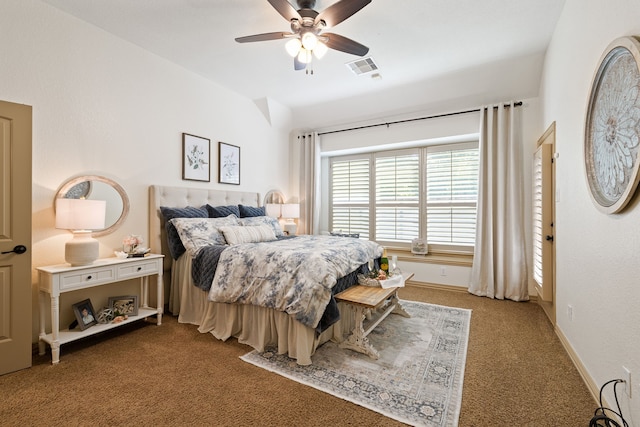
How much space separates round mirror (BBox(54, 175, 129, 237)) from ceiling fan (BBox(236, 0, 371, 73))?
6.48 ft

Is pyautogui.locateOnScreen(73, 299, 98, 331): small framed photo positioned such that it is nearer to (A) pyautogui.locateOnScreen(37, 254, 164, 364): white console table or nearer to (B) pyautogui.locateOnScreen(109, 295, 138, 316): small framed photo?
(A) pyautogui.locateOnScreen(37, 254, 164, 364): white console table

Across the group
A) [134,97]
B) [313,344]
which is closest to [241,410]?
[313,344]

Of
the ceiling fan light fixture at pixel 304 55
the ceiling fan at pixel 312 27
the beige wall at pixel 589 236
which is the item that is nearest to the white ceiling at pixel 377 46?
the ceiling fan at pixel 312 27

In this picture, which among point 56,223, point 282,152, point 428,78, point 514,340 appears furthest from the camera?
point 282,152

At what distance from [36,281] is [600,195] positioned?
4.27m

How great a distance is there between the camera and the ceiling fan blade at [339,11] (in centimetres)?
218

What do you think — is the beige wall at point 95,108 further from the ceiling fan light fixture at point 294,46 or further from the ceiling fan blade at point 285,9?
the ceiling fan blade at point 285,9

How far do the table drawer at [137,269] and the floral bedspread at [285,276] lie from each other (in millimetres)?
718

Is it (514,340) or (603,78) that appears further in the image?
(514,340)

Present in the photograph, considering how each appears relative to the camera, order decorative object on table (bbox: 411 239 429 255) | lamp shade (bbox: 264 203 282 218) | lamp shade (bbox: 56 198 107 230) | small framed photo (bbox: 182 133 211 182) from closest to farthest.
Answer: lamp shade (bbox: 56 198 107 230), small framed photo (bbox: 182 133 211 182), decorative object on table (bbox: 411 239 429 255), lamp shade (bbox: 264 203 282 218)

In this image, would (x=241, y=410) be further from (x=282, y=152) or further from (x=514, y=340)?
(x=282, y=152)

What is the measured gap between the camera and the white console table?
7.66 ft

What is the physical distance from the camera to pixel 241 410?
69.3 inches

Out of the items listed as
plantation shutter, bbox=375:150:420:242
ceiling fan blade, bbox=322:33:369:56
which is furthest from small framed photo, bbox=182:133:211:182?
plantation shutter, bbox=375:150:420:242
